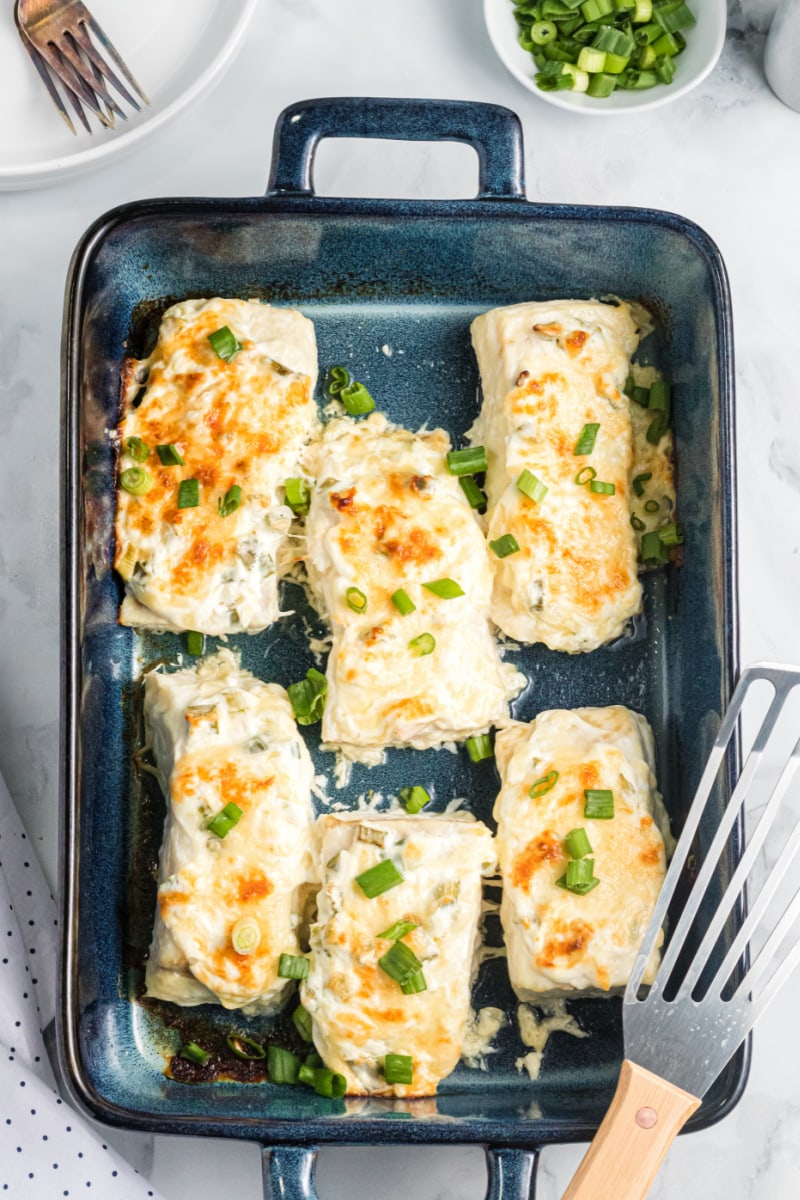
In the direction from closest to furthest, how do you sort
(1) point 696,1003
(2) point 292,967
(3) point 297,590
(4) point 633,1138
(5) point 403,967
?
(4) point 633,1138, (1) point 696,1003, (5) point 403,967, (2) point 292,967, (3) point 297,590

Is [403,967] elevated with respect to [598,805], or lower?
lower

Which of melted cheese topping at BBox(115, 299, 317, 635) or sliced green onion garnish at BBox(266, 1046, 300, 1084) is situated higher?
melted cheese topping at BBox(115, 299, 317, 635)

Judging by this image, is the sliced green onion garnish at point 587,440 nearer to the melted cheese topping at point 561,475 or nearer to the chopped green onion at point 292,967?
the melted cheese topping at point 561,475

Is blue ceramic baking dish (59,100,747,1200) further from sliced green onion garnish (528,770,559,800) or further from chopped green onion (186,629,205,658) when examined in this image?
sliced green onion garnish (528,770,559,800)

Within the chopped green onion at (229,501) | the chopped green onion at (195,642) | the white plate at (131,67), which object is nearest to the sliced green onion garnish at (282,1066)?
the chopped green onion at (195,642)

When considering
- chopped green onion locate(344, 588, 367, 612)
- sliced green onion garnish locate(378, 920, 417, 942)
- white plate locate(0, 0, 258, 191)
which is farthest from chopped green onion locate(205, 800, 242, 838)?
white plate locate(0, 0, 258, 191)

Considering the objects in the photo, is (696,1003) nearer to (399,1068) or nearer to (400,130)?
(399,1068)

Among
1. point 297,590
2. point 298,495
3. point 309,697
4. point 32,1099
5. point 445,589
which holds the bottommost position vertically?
point 32,1099

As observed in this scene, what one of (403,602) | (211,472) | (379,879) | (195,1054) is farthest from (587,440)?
(195,1054)
